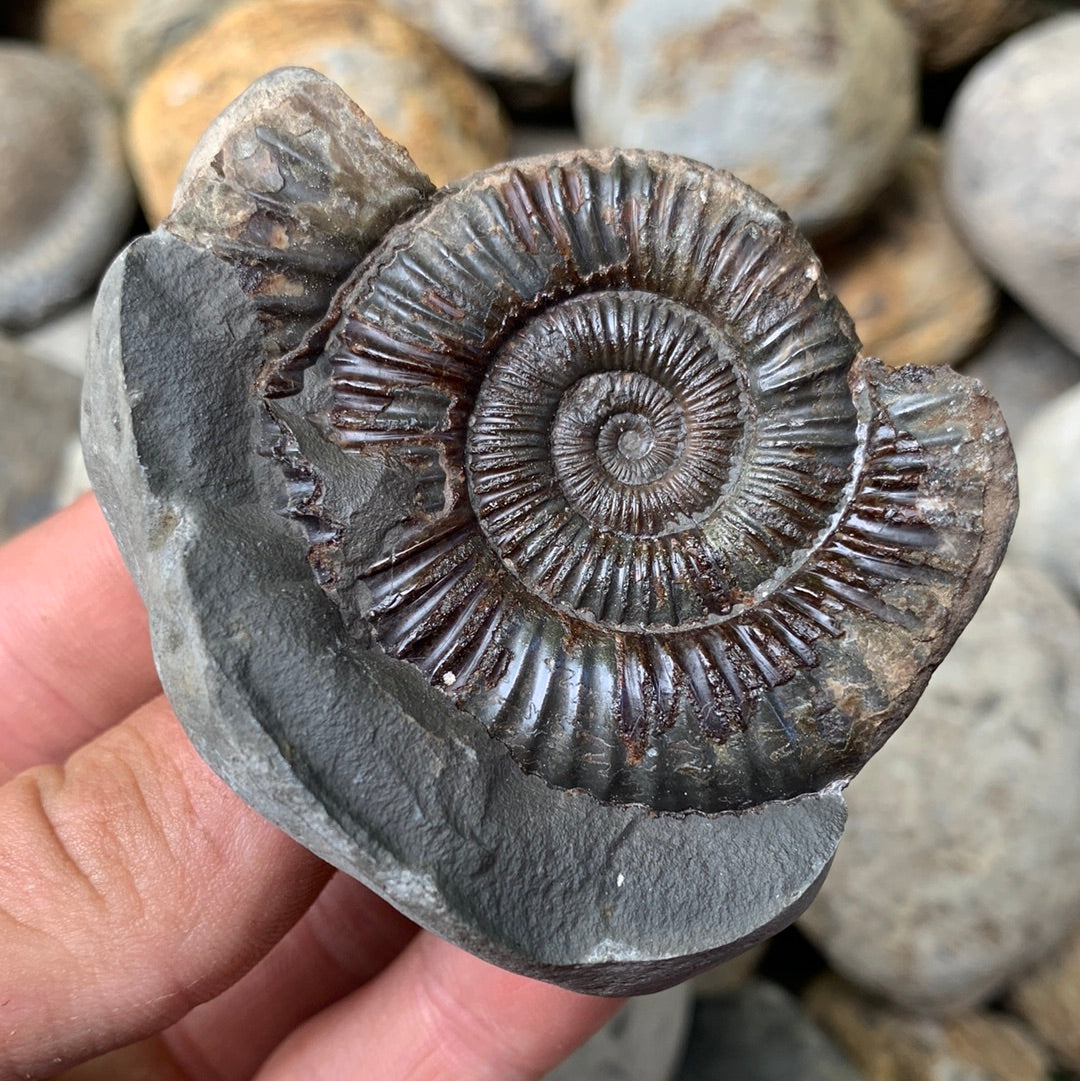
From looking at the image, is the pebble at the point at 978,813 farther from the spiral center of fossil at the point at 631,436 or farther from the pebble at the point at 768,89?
the spiral center of fossil at the point at 631,436

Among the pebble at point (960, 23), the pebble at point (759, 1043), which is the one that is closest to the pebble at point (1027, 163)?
the pebble at point (960, 23)

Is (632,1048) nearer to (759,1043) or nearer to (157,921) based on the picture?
(759,1043)

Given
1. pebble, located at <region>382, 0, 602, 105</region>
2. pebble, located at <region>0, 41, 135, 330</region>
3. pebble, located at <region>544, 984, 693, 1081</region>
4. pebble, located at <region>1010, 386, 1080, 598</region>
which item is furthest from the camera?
pebble, located at <region>0, 41, 135, 330</region>

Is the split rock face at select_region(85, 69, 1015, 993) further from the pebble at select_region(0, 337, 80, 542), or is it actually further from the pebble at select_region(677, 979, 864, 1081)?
Result: the pebble at select_region(0, 337, 80, 542)

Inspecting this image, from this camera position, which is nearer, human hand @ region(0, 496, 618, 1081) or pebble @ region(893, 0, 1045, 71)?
human hand @ region(0, 496, 618, 1081)

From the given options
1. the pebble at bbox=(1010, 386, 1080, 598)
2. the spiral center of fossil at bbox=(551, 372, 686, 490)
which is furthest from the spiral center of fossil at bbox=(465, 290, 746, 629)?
the pebble at bbox=(1010, 386, 1080, 598)

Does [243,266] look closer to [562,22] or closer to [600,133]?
[600,133]
